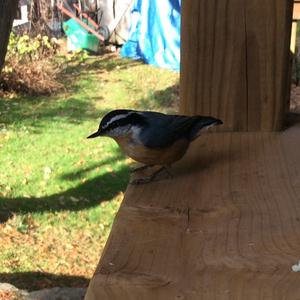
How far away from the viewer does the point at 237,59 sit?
1400mm

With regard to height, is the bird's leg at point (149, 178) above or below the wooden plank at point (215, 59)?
below

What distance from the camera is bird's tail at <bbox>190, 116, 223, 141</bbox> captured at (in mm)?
1381

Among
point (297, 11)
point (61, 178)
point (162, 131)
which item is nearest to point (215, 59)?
point (162, 131)

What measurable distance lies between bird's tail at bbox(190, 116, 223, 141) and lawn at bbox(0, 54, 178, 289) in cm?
277

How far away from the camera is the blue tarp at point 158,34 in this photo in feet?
33.4

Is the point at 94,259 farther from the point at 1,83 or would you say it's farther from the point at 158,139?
the point at 1,83

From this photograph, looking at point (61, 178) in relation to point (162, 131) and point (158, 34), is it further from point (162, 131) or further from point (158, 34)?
point (158, 34)

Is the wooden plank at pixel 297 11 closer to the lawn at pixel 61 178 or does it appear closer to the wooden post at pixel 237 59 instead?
the wooden post at pixel 237 59

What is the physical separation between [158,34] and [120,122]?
9179 millimetres

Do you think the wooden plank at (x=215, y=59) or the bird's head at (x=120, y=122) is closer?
the wooden plank at (x=215, y=59)

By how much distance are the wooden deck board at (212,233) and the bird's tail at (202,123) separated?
91 mm

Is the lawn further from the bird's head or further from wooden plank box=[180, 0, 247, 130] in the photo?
wooden plank box=[180, 0, 247, 130]

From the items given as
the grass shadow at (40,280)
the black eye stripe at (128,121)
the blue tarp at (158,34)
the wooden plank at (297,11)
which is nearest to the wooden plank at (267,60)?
the black eye stripe at (128,121)

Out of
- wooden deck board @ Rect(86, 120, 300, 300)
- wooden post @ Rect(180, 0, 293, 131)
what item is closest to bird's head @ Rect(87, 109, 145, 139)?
wooden post @ Rect(180, 0, 293, 131)
